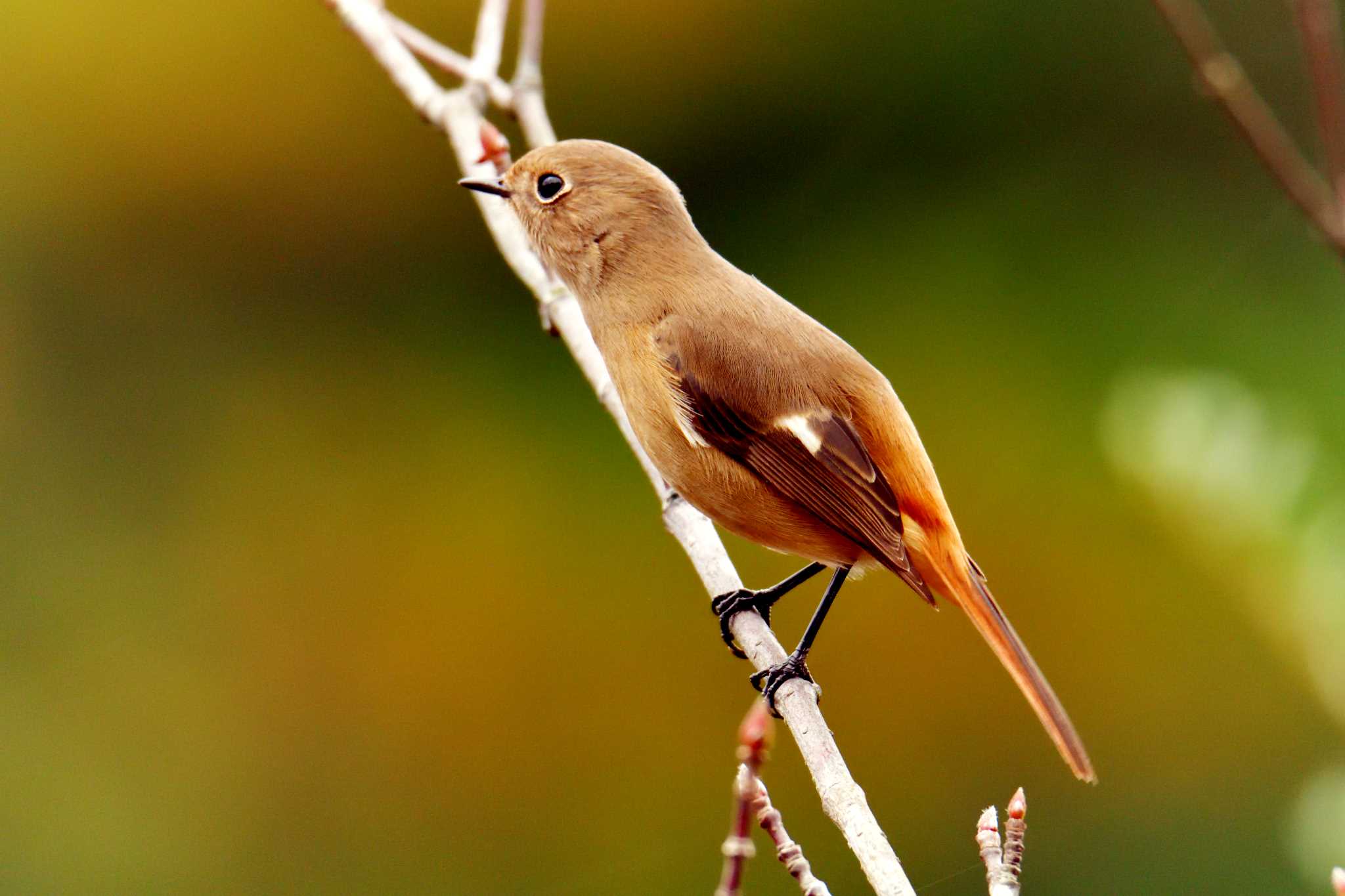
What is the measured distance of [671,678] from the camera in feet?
15.2

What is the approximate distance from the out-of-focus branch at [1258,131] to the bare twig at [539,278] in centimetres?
94

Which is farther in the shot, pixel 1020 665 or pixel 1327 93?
pixel 1020 665

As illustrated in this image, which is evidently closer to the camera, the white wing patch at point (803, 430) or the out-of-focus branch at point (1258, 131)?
the out-of-focus branch at point (1258, 131)

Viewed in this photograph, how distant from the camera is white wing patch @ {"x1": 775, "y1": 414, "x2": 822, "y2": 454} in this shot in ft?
7.56

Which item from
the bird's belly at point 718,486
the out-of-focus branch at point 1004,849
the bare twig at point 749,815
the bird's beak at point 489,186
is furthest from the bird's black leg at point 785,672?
the bird's beak at point 489,186

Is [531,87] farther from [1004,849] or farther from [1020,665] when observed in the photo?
[1004,849]

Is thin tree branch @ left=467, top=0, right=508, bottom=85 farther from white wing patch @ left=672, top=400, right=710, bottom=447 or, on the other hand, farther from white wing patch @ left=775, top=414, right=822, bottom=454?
white wing patch @ left=775, top=414, right=822, bottom=454

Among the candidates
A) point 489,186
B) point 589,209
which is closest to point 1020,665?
point 589,209

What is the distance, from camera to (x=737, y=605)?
237 cm

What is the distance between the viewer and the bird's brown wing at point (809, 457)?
227 centimetres

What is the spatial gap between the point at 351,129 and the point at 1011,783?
3319 mm

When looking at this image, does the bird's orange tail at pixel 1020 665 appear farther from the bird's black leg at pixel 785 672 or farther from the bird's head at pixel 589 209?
the bird's head at pixel 589 209

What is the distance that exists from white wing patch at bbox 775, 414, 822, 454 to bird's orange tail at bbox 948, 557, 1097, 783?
12.4 inches

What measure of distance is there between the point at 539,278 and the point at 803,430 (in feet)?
2.27
